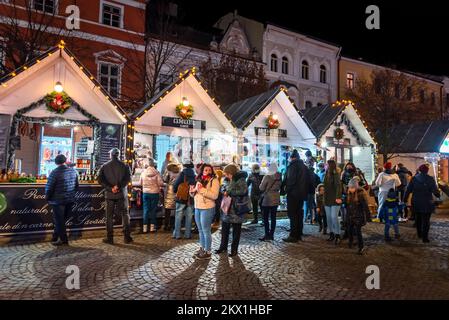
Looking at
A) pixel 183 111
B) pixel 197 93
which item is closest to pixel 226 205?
pixel 183 111

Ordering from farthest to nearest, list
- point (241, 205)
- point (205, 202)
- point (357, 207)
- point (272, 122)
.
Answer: point (272, 122) < point (357, 207) < point (241, 205) < point (205, 202)

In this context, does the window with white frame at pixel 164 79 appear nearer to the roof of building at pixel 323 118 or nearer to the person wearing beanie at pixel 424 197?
the roof of building at pixel 323 118

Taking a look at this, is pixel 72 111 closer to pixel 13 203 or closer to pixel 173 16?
pixel 13 203

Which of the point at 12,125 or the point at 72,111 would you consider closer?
the point at 12,125

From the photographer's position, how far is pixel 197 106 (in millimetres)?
11734

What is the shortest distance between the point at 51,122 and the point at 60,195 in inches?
126

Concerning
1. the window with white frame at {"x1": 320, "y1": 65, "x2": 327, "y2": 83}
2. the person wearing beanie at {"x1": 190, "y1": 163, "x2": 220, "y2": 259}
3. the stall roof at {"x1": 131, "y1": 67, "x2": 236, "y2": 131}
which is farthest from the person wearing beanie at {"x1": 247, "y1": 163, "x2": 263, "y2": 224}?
the window with white frame at {"x1": 320, "y1": 65, "x2": 327, "y2": 83}

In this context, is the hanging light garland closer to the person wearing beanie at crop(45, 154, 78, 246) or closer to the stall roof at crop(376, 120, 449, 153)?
the person wearing beanie at crop(45, 154, 78, 246)

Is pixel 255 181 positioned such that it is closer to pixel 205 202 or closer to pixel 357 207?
pixel 357 207

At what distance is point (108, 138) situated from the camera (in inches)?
389

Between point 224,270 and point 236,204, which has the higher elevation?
point 236,204

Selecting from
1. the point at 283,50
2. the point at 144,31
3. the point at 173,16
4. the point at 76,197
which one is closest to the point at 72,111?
the point at 76,197

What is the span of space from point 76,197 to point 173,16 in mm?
17843

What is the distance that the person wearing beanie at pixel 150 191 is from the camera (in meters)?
8.49
